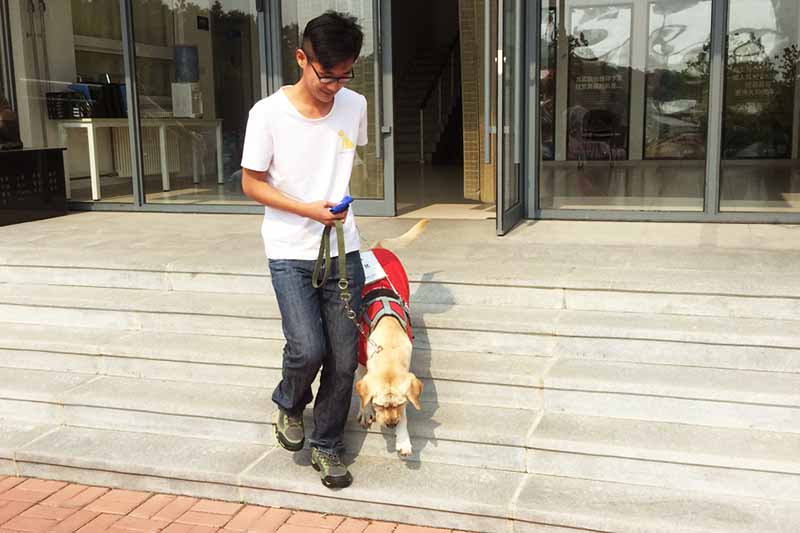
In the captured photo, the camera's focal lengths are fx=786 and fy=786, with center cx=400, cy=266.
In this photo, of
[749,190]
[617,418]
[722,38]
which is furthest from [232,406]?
[749,190]

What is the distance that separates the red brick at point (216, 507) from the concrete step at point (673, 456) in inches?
48.0

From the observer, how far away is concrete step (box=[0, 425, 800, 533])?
2869 mm

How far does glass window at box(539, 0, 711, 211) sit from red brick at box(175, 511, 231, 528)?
245 inches

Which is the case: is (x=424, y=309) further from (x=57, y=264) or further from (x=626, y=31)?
(x=626, y=31)

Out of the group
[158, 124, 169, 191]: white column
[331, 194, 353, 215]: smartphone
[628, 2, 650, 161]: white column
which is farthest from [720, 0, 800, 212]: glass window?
[331, 194, 353, 215]: smartphone

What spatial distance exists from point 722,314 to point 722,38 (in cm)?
330

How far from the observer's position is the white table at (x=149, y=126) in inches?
321

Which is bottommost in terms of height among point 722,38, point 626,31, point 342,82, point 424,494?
point 424,494

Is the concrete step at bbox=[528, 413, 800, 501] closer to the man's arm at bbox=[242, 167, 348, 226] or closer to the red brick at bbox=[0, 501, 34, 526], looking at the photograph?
the man's arm at bbox=[242, 167, 348, 226]

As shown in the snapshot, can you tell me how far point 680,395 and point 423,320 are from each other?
132cm

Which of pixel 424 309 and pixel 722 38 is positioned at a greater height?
pixel 722 38

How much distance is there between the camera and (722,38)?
631 centimetres

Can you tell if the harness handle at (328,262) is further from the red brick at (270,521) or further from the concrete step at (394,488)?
the red brick at (270,521)

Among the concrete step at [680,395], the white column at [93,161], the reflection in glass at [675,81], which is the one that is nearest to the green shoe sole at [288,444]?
the concrete step at [680,395]
